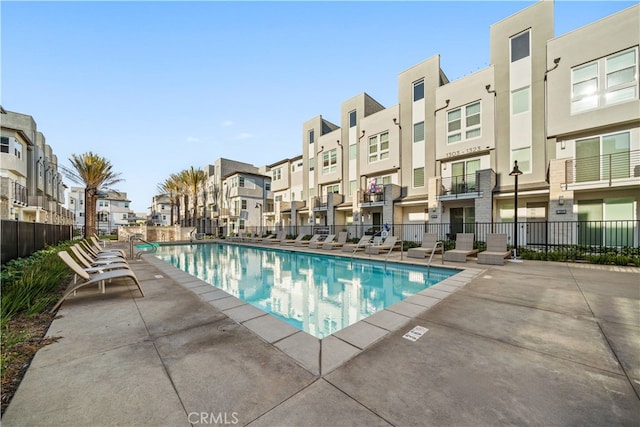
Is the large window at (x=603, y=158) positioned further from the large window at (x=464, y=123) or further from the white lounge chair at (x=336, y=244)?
the white lounge chair at (x=336, y=244)

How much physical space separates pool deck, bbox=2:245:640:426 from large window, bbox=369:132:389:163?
1717cm

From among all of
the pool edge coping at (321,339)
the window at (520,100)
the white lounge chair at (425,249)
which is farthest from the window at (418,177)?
the pool edge coping at (321,339)

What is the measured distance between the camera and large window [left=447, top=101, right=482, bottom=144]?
51.7 ft

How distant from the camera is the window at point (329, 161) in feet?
79.5

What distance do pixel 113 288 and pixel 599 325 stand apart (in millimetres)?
9387

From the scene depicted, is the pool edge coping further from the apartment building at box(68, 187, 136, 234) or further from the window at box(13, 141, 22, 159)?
the apartment building at box(68, 187, 136, 234)

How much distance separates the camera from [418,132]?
61.2 feet

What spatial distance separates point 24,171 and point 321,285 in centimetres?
2953

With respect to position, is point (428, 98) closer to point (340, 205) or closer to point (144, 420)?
point (340, 205)

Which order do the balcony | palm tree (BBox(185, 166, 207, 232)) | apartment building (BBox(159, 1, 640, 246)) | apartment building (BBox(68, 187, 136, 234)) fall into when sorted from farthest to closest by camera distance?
apartment building (BBox(68, 187, 136, 234)), palm tree (BBox(185, 166, 207, 232)), the balcony, apartment building (BBox(159, 1, 640, 246))

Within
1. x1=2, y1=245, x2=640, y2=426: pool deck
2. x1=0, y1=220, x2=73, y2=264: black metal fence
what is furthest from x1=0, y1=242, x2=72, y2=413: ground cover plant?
x1=0, y1=220, x2=73, y2=264: black metal fence

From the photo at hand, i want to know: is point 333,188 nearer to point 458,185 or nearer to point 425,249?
point 458,185

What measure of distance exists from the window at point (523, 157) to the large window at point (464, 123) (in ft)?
7.74

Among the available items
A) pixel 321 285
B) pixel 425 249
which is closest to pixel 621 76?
pixel 425 249
